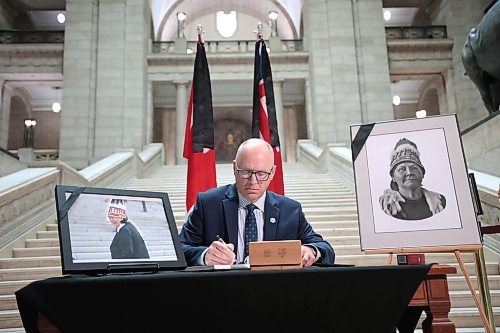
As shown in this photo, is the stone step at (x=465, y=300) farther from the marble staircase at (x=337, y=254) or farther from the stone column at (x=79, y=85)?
the stone column at (x=79, y=85)

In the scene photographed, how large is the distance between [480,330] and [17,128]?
24.2 m

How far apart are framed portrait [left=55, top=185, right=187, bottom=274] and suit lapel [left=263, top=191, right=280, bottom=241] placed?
30.3 inches

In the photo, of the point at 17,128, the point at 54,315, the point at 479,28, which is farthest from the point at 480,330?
the point at 17,128

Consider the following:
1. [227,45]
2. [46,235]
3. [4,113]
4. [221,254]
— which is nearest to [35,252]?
[46,235]

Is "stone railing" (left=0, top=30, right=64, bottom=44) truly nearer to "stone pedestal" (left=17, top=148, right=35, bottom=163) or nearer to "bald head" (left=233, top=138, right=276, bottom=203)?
"stone pedestal" (left=17, top=148, right=35, bottom=163)

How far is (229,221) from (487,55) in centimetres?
762

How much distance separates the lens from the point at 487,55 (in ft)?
28.1

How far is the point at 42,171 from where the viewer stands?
7.85 m

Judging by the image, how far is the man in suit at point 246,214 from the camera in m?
2.66

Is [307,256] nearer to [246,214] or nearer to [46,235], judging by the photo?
[246,214]

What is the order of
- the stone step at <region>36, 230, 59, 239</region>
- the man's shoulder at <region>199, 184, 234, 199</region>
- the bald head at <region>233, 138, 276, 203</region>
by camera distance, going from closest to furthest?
the bald head at <region>233, 138, 276, 203</region> < the man's shoulder at <region>199, 184, 234, 199</region> < the stone step at <region>36, 230, 59, 239</region>

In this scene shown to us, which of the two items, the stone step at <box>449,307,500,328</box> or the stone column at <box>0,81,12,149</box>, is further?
the stone column at <box>0,81,12,149</box>

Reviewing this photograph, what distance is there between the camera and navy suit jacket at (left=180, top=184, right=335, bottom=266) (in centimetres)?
281

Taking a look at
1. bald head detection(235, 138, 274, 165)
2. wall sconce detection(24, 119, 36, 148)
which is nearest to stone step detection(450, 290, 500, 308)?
bald head detection(235, 138, 274, 165)
